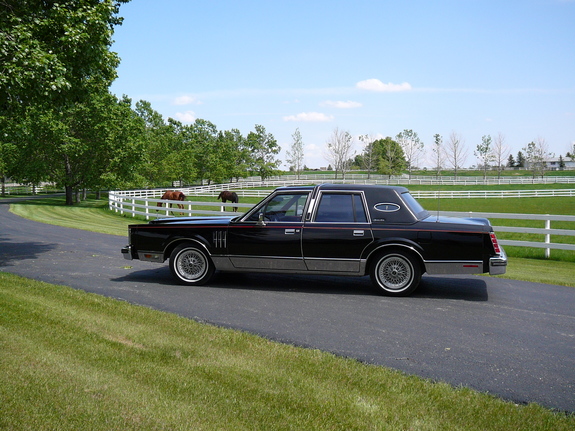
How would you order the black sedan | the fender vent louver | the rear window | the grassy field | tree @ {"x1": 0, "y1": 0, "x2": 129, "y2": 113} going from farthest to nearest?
tree @ {"x1": 0, "y1": 0, "x2": 129, "y2": 113} < the fender vent louver < the rear window < the black sedan < the grassy field

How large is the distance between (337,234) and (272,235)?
111 centimetres

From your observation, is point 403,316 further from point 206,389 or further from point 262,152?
point 262,152

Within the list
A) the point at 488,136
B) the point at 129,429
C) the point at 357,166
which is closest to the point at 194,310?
the point at 129,429

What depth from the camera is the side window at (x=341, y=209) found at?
9273mm

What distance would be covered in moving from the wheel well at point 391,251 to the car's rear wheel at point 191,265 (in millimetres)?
2813

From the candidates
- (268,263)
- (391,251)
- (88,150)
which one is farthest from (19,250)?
(88,150)

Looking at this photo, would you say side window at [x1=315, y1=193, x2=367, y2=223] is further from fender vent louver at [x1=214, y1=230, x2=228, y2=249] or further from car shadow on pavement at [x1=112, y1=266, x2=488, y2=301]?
fender vent louver at [x1=214, y1=230, x2=228, y2=249]

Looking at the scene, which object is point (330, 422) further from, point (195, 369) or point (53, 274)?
point (53, 274)

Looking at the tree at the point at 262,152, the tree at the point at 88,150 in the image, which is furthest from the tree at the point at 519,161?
the tree at the point at 88,150

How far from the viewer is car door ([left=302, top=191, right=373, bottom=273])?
9109 mm

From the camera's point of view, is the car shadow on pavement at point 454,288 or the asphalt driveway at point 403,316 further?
the car shadow on pavement at point 454,288

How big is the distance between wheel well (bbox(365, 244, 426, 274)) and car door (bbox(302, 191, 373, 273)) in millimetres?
181

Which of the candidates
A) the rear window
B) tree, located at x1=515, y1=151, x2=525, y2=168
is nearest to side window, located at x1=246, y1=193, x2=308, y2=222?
the rear window

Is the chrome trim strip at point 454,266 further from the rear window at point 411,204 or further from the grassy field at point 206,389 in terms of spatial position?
the grassy field at point 206,389
